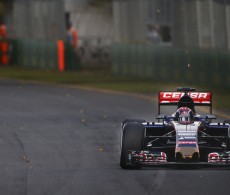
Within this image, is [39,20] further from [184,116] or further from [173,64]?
[184,116]

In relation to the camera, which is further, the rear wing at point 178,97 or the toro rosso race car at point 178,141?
the rear wing at point 178,97

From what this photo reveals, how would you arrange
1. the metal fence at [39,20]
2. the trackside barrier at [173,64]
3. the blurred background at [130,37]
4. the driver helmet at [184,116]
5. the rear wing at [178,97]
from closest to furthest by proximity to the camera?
the driver helmet at [184,116] < the rear wing at [178,97] < the trackside barrier at [173,64] < the blurred background at [130,37] < the metal fence at [39,20]

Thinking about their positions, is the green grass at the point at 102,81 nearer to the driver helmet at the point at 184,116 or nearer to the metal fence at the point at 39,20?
the metal fence at the point at 39,20

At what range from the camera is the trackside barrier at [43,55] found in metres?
50.0

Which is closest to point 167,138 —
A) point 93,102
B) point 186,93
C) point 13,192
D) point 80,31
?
point 186,93

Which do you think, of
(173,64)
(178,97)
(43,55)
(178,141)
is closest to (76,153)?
(178,97)

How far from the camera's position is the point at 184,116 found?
55.1ft

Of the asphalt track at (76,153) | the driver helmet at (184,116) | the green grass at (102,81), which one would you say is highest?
the driver helmet at (184,116)

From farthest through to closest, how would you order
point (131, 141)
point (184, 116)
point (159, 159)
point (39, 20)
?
point (39, 20), point (184, 116), point (131, 141), point (159, 159)

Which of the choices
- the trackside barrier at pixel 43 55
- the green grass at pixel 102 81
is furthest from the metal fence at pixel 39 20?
the green grass at pixel 102 81

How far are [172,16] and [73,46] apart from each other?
1102 centimetres

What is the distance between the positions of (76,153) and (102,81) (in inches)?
885

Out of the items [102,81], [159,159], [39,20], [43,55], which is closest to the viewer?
[159,159]

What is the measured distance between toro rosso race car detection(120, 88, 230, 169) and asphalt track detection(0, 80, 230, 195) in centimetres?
17
